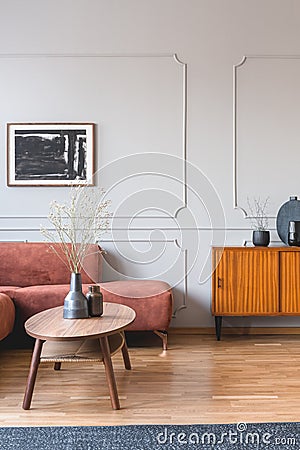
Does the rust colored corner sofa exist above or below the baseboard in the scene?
above

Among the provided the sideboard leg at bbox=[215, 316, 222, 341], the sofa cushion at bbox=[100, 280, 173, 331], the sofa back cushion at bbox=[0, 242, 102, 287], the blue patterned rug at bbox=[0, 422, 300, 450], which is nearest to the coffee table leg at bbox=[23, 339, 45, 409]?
the blue patterned rug at bbox=[0, 422, 300, 450]

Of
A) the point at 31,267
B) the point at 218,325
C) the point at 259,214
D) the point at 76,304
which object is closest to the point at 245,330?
the point at 218,325

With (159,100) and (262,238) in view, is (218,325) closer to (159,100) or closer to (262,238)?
(262,238)

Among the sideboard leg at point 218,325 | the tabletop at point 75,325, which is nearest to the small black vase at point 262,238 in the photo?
the sideboard leg at point 218,325

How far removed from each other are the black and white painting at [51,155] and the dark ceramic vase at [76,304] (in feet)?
5.16

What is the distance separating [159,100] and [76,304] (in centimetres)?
207

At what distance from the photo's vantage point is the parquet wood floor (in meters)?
2.58

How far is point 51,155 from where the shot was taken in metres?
4.44

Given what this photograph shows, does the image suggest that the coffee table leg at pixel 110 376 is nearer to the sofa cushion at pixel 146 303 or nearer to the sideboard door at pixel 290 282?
the sofa cushion at pixel 146 303

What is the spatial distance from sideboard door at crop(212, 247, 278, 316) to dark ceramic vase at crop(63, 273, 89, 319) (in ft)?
4.48

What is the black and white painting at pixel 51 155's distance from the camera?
4.43 m

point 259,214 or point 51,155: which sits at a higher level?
point 51,155

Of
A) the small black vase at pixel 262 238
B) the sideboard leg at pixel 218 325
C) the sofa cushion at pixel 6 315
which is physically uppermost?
the small black vase at pixel 262 238

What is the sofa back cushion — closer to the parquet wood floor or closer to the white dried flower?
the white dried flower
